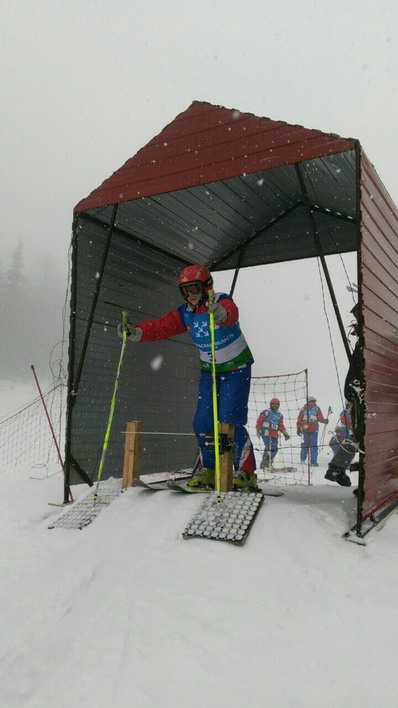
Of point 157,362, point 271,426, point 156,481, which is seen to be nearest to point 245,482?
point 156,481

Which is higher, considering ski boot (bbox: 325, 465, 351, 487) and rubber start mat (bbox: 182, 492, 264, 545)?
rubber start mat (bbox: 182, 492, 264, 545)

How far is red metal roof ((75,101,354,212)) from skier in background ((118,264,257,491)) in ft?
2.81

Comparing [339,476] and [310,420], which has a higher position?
[310,420]

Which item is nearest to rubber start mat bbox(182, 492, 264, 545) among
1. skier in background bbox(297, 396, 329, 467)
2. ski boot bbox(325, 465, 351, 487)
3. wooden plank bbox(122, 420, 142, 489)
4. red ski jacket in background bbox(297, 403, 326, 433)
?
wooden plank bbox(122, 420, 142, 489)

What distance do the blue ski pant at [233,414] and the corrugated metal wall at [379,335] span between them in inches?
50.2

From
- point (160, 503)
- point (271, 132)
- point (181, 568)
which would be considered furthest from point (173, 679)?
point (271, 132)

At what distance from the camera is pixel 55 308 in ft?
204

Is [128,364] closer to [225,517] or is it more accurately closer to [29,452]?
[225,517]

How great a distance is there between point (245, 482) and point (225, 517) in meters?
1.18

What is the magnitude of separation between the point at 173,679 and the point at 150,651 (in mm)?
201

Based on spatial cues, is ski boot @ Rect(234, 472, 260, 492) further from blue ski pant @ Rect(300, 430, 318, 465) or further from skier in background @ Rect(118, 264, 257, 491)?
blue ski pant @ Rect(300, 430, 318, 465)

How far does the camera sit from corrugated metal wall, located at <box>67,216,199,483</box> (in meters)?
5.39

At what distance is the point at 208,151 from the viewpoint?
4328 mm

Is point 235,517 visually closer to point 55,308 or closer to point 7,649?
point 7,649
